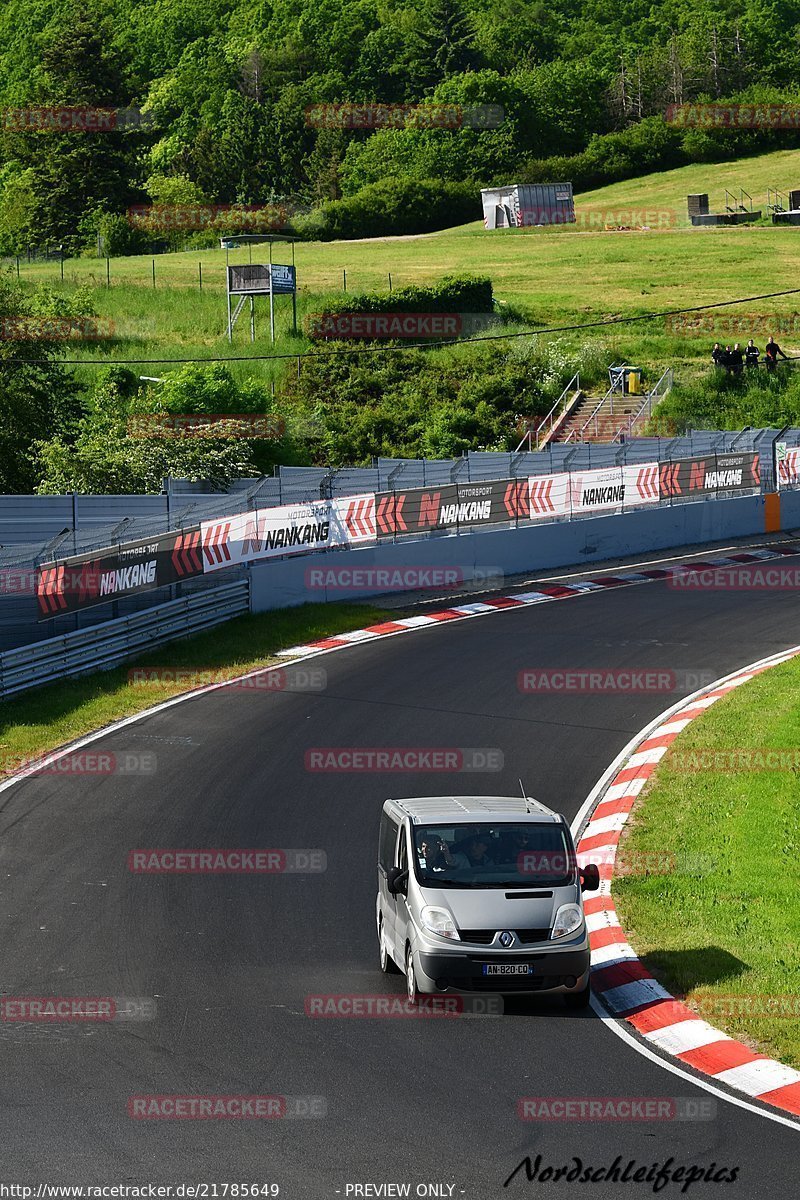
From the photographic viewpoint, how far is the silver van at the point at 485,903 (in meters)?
11.9

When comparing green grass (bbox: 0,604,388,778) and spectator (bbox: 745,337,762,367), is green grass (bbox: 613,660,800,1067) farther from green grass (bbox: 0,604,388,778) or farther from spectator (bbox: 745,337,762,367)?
spectator (bbox: 745,337,762,367)

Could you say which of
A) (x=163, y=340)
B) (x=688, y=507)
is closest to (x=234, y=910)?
(x=688, y=507)

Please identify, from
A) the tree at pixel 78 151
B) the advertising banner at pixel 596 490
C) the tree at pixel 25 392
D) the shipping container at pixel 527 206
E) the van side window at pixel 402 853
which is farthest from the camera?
the tree at pixel 78 151

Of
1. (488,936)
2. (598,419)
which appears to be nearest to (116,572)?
(488,936)

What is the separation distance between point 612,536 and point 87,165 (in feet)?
307

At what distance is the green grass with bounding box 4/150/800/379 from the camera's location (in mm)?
65875

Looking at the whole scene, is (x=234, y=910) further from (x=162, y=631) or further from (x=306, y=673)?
(x=162, y=631)

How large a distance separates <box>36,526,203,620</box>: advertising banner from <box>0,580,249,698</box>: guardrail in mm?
474

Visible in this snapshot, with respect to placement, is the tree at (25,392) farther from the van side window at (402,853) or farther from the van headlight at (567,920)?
the van headlight at (567,920)

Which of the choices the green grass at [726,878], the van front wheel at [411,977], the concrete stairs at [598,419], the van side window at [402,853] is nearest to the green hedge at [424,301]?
the concrete stairs at [598,419]

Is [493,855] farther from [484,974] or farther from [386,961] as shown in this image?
[386,961]

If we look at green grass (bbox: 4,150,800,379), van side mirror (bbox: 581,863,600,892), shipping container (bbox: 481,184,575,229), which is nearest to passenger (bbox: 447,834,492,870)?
van side mirror (bbox: 581,863,600,892)

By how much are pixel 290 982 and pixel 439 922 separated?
5.42 ft

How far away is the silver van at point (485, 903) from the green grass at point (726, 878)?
1.39 meters
